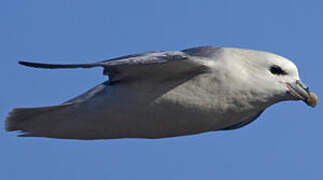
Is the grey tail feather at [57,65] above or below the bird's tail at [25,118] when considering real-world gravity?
above

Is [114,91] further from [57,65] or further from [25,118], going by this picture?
[25,118]

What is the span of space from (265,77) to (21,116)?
2.46m

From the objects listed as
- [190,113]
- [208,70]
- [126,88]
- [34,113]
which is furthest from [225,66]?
[34,113]

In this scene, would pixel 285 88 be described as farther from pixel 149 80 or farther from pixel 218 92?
pixel 149 80

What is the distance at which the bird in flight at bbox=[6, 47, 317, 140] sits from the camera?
5.51m

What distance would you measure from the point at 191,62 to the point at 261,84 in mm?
752

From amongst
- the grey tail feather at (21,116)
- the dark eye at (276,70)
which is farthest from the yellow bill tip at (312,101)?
the grey tail feather at (21,116)

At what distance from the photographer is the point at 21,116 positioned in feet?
19.8

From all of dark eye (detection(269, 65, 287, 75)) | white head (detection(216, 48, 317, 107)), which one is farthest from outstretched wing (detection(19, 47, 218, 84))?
dark eye (detection(269, 65, 287, 75))

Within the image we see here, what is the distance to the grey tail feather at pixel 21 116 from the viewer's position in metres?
5.93

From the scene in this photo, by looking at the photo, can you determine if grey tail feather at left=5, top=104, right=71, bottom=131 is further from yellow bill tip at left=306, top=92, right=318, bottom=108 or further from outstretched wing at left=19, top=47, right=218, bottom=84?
yellow bill tip at left=306, top=92, right=318, bottom=108

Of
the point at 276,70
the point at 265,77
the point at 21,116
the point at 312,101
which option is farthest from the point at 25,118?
the point at 312,101

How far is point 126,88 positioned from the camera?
18.5ft

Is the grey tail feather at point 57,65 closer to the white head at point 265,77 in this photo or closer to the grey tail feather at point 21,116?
the grey tail feather at point 21,116
